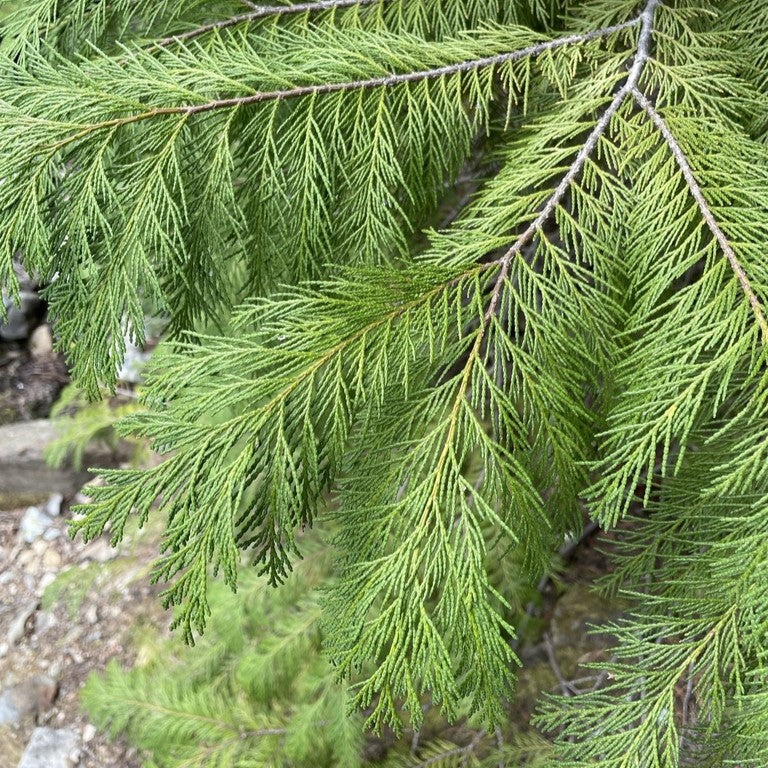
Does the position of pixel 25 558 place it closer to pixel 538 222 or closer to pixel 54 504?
pixel 54 504

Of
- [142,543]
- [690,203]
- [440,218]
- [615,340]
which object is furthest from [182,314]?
[142,543]

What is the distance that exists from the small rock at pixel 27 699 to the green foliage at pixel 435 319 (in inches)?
105

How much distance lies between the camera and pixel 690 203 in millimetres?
907

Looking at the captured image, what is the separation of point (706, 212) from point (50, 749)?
322 centimetres

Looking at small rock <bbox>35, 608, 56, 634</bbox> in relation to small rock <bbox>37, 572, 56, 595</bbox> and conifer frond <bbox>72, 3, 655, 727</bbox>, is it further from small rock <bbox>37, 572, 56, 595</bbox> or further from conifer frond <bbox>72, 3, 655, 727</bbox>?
conifer frond <bbox>72, 3, 655, 727</bbox>

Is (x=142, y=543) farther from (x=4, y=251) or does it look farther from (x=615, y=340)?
(x=615, y=340)

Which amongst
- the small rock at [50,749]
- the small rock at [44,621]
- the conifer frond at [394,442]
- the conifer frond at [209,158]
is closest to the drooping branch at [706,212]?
the conifer frond at [394,442]

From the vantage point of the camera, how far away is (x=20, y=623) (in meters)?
3.31

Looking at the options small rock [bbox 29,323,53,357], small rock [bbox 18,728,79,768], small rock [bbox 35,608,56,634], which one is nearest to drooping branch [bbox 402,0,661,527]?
small rock [bbox 18,728,79,768]

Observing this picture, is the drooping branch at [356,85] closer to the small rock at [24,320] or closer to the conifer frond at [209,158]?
the conifer frond at [209,158]

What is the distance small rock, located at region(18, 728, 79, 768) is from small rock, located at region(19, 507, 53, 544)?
1.09 metres

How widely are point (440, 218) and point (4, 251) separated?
1358mm

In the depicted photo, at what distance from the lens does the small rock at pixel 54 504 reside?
3.79 m

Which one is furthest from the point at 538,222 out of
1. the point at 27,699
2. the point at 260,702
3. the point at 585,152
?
the point at 27,699
